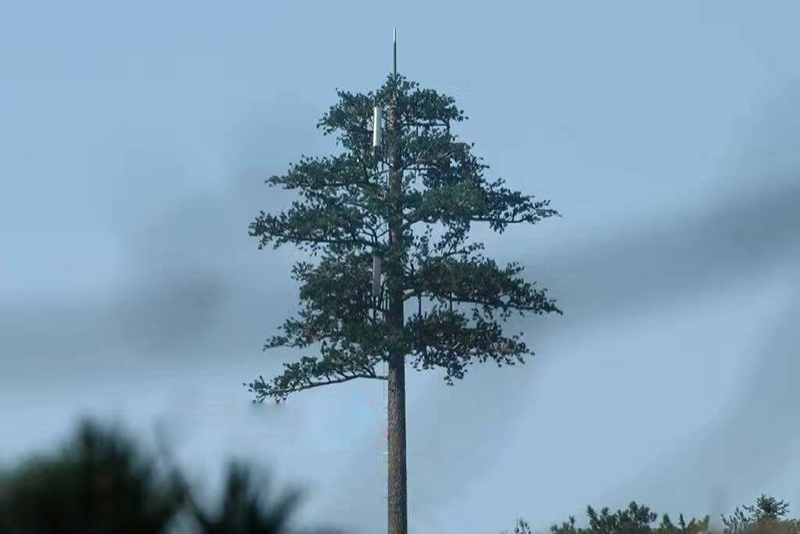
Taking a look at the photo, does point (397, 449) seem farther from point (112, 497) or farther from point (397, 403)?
point (112, 497)

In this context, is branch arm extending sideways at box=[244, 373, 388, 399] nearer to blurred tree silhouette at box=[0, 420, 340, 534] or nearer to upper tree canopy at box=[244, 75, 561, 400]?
upper tree canopy at box=[244, 75, 561, 400]

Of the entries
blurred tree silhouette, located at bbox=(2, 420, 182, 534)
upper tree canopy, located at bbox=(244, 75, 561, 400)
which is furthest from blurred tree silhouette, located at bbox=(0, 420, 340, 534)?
upper tree canopy, located at bbox=(244, 75, 561, 400)

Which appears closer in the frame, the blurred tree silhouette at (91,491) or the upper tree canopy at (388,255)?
the blurred tree silhouette at (91,491)

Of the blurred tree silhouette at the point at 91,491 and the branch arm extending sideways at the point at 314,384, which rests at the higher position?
the branch arm extending sideways at the point at 314,384

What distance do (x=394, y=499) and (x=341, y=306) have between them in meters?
5.53

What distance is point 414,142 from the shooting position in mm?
39156

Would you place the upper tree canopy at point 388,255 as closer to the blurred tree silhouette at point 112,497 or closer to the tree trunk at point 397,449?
the tree trunk at point 397,449

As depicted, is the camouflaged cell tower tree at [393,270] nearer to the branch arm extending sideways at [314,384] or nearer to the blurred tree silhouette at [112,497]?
the branch arm extending sideways at [314,384]

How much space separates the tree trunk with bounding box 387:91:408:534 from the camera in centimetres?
3784

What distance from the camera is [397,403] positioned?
126 feet

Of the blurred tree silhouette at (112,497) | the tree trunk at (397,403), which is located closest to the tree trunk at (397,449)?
the tree trunk at (397,403)

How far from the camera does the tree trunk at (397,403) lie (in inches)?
1490

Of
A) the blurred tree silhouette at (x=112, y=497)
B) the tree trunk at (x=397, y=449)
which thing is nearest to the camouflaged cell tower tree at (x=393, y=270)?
the tree trunk at (x=397, y=449)

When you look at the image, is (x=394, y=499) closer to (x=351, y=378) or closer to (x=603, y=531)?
(x=351, y=378)
